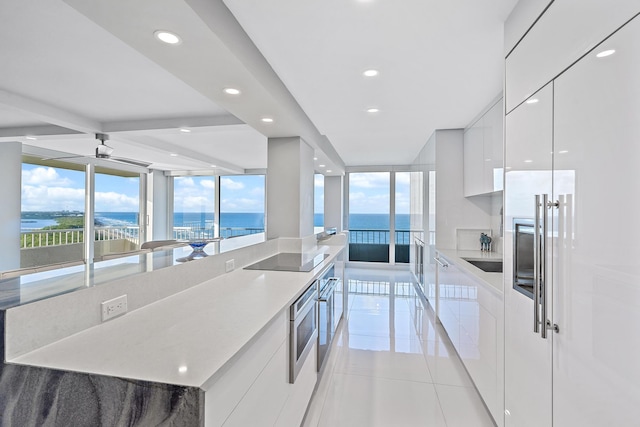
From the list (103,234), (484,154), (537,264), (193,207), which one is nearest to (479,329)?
(537,264)

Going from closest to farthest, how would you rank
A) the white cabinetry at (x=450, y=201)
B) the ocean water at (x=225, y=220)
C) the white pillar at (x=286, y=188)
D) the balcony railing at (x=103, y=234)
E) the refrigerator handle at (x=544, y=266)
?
the refrigerator handle at (x=544, y=266) < the white pillar at (x=286, y=188) < the white cabinetry at (x=450, y=201) < the balcony railing at (x=103, y=234) < the ocean water at (x=225, y=220)

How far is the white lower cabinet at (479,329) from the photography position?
5.95 ft

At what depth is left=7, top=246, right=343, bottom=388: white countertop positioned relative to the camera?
0.88 m

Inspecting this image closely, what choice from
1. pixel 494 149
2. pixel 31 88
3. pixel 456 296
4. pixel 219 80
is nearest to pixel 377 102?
pixel 494 149

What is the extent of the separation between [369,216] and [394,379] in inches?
212

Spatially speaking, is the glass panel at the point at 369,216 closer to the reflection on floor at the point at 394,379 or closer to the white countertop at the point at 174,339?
the reflection on floor at the point at 394,379

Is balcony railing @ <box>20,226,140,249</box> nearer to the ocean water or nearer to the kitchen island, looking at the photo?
the ocean water

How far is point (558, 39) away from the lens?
1.19m

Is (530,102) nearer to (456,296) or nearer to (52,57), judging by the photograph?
(456,296)

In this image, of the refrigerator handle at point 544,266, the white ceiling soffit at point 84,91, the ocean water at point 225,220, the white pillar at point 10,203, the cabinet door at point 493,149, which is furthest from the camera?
the ocean water at point 225,220

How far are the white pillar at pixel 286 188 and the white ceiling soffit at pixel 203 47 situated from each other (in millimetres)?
843

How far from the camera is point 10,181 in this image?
469 centimetres

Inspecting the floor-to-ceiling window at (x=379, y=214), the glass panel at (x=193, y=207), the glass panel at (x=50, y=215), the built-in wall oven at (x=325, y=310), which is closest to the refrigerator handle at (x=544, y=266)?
the built-in wall oven at (x=325, y=310)

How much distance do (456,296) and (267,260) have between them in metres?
1.78
